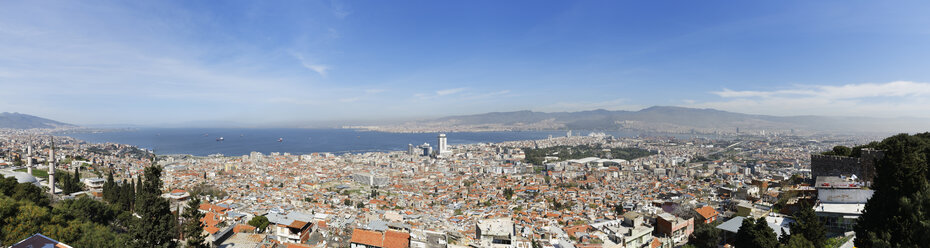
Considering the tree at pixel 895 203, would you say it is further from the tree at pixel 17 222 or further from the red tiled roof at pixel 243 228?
the red tiled roof at pixel 243 228

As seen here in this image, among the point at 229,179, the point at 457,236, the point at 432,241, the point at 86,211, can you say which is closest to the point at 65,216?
the point at 86,211

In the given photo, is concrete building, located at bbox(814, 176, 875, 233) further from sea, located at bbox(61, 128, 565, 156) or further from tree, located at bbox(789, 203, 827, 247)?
sea, located at bbox(61, 128, 565, 156)

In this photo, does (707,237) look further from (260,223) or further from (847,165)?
(260,223)

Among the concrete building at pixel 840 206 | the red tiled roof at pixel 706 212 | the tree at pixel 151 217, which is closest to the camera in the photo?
the tree at pixel 151 217

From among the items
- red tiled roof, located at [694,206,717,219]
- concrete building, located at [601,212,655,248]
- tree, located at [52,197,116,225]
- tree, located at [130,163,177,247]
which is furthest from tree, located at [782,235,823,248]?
tree, located at [52,197,116,225]

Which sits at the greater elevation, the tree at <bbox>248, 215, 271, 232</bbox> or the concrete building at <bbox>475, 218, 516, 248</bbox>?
the concrete building at <bbox>475, 218, 516, 248</bbox>

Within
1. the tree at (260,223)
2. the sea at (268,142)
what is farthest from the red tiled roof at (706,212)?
the sea at (268,142)

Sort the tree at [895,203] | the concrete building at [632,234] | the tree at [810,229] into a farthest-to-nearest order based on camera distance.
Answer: the concrete building at [632,234] → the tree at [810,229] → the tree at [895,203]
